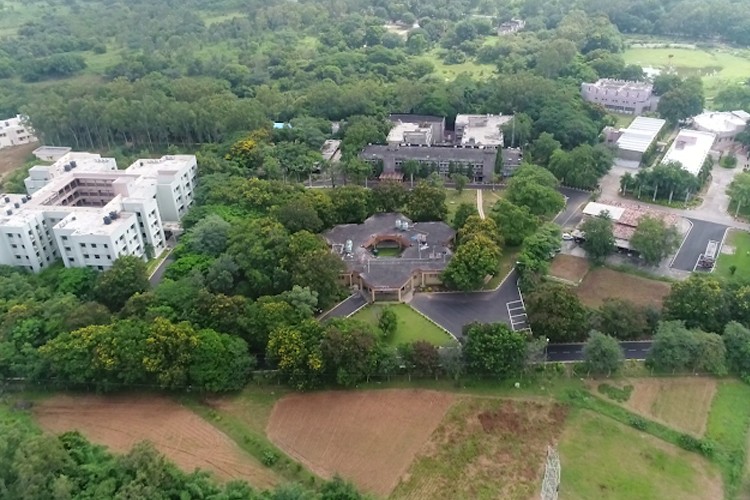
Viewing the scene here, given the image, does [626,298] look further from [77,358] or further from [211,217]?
[77,358]

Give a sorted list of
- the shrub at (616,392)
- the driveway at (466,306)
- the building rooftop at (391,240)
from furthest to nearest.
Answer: the building rooftop at (391,240), the driveway at (466,306), the shrub at (616,392)

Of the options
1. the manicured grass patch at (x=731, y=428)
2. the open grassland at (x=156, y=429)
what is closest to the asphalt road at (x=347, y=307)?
the open grassland at (x=156, y=429)

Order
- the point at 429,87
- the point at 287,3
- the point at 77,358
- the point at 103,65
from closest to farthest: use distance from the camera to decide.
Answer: the point at 77,358
the point at 429,87
the point at 103,65
the point at 287,3

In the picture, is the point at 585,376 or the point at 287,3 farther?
the point at 287,3

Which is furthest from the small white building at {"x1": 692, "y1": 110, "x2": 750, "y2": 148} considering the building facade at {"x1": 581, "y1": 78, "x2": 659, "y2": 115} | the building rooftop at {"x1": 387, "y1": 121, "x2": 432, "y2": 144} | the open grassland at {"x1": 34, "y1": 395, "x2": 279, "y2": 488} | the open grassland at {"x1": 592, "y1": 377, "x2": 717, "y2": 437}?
the open grassland at {"x1": 34, "y1": 395, "x2": 279, "y2": 488}

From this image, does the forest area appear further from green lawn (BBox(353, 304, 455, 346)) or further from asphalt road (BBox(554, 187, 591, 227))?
green lawn (BBox(353, 304, 455, 346))

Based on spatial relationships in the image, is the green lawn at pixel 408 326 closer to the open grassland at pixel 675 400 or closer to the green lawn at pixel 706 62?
the open grassland at pixel 675 400

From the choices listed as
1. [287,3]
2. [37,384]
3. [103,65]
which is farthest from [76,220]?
[287,3]

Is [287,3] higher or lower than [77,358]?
higher
